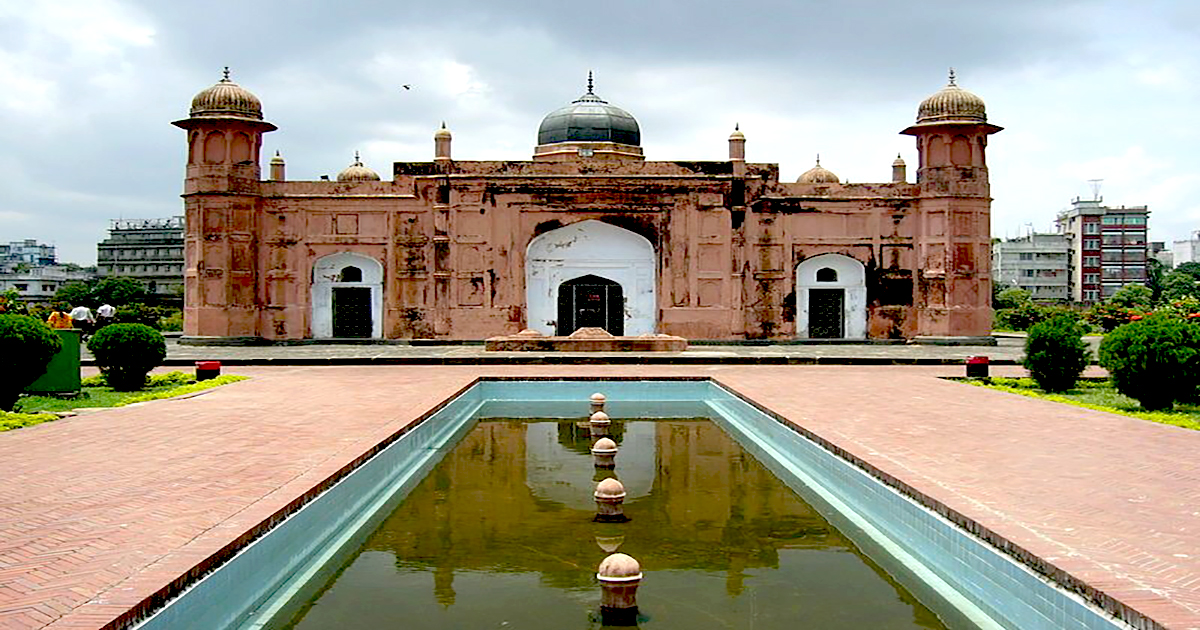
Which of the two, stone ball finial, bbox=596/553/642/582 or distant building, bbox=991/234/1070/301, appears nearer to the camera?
stone ball finial, bbox=596/553/642/582

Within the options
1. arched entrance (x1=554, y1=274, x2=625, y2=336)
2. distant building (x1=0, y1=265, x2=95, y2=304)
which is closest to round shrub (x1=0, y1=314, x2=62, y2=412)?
arched entrance (x1=554, y1=274, x2=625, y2=336)

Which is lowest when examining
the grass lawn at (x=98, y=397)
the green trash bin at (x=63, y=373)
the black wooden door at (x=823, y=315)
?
the grass lawn at (x=98, y=397)

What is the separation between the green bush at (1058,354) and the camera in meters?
12.3

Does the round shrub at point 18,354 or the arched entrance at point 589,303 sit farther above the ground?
the arched entrance at point 589,303

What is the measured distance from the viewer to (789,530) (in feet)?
19.8

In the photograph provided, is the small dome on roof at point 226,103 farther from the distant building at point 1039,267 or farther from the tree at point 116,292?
the distant building at point 1039,267

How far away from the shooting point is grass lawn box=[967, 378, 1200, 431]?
9.59 metres

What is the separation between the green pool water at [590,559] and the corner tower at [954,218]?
16.6 m

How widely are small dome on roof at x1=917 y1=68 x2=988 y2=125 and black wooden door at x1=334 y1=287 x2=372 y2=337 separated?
13.8m

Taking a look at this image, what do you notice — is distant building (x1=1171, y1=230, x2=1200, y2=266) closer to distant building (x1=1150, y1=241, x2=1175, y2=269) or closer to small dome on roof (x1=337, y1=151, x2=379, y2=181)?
distant building (x1=1150, y1=241, x2=1175, y2=269)

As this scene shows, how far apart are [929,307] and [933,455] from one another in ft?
56.4

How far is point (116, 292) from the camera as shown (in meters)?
54.3

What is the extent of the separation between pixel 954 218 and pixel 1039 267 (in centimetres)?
5326

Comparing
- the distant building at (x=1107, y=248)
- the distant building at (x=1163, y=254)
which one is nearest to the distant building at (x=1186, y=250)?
the distant building at (x=1163, y=254)
